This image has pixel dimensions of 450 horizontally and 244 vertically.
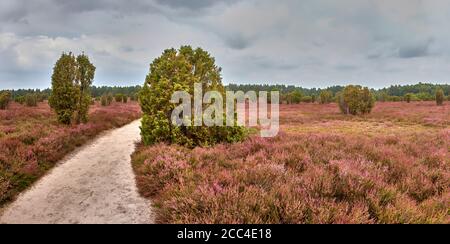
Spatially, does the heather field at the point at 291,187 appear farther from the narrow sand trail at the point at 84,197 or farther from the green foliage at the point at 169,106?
the green foliage at the point at 169,106

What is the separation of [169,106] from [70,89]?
12445 millimetres

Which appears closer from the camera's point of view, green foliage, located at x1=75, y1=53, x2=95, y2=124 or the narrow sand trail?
the narrow sand trail

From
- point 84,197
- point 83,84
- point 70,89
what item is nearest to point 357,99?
point 83,84

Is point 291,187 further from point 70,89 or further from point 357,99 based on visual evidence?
point 357,99

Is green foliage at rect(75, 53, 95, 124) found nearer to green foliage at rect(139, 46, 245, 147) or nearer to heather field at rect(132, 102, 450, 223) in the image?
green foliage at rect(139, 46, 245, 147)

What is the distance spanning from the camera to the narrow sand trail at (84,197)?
6.66m

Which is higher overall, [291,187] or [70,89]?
[70,89]

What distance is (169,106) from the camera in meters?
12.9

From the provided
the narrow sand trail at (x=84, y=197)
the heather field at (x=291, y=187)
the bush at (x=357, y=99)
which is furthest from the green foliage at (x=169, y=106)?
the bush at (x=357, y=99)

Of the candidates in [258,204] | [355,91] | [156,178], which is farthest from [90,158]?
[355,91]

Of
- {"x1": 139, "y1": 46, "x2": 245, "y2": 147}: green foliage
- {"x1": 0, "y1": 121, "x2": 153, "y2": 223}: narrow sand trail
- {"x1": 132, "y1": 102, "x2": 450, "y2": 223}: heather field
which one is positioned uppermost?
{"x1": 139, "y1": 46, "x2": 245, "y2": 147}: green foliage

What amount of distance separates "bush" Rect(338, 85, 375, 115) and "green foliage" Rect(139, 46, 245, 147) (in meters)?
39.0

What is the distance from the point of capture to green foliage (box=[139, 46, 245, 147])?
12984mm

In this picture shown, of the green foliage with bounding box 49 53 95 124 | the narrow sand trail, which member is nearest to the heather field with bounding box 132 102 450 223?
the narrow sand trail
